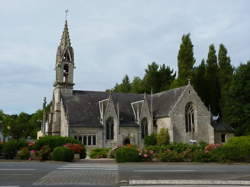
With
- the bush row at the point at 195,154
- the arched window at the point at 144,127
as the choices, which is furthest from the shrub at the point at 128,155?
the arched window at the point at 144,127

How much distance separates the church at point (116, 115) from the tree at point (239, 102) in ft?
9.21

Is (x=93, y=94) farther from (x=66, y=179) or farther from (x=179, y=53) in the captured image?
(x=66, y=179)

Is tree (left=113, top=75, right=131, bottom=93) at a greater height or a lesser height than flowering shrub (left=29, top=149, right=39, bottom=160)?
greater

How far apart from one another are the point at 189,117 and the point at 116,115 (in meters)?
9.90

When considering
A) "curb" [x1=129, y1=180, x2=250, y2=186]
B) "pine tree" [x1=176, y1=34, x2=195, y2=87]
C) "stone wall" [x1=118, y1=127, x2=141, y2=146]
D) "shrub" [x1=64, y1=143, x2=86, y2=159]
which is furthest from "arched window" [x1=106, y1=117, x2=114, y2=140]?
"curb" [x1=129, y1=180, x2=250, y2=186]

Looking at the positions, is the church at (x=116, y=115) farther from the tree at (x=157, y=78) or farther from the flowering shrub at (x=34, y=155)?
the tree at (x=157, y=78)

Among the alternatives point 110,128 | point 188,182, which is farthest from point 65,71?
point 188,182

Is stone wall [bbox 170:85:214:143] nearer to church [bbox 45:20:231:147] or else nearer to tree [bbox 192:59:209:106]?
church [bbox 45:20:231:147]

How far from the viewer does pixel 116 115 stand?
36719 mm

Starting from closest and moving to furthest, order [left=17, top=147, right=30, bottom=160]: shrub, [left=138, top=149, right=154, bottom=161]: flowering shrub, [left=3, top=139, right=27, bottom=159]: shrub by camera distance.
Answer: [left=138, top=149, right=154, bottom=161]: flowering shrub → [left=17, top=147, right=30, bottom=160]: shrub → [left=3, top=139, right=27, bottom=159]: shrub

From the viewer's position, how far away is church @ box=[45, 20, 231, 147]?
36000mm

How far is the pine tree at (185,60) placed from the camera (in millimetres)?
51500

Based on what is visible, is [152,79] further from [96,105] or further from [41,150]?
[41,150]

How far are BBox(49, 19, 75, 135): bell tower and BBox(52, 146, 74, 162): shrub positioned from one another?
54.7ft
